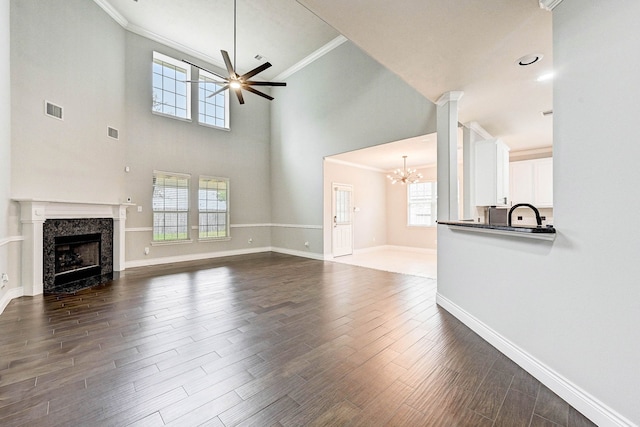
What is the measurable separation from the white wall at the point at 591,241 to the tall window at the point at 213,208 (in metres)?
7.11

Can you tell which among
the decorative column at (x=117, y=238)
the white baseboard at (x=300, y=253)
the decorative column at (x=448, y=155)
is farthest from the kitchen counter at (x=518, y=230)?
the decorative column at (x=117, y=238)

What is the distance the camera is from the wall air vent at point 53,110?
14.1ft

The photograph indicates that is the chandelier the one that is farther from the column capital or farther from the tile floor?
the column capital

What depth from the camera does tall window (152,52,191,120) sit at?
6.67m

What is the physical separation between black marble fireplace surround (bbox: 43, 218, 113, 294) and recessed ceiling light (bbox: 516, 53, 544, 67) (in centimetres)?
680

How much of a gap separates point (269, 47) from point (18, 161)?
5644mm

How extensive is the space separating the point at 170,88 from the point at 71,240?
4320 millimetres

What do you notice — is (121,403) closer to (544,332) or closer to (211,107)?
(544,332)

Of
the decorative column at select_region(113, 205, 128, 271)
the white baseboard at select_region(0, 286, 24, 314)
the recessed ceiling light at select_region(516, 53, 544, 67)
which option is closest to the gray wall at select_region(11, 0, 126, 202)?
the decorative column at select_region(113, 205, 128, 271)

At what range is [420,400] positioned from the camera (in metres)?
1.76

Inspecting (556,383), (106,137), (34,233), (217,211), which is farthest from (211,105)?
(556,383)

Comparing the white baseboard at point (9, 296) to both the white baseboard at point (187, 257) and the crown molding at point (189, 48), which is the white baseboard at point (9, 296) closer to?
the white baseboard at point (187, 257)

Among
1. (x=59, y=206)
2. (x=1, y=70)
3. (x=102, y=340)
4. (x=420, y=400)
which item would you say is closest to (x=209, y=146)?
(x=59, y=206)

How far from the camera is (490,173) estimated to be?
457 centimetres
